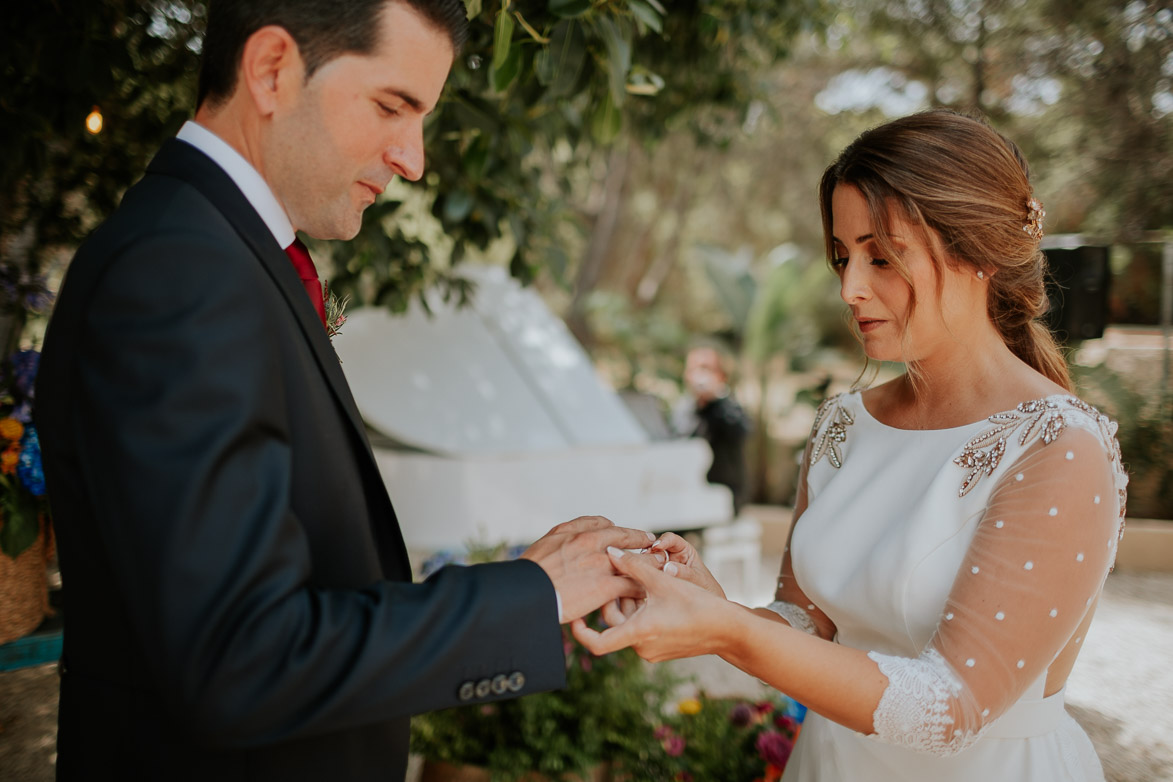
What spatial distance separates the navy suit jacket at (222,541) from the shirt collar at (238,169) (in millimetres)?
39

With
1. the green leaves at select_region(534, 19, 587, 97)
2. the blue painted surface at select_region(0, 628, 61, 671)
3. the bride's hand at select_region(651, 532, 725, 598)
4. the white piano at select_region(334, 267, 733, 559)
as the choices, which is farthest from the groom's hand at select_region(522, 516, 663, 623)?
the white piano at select_region(334, 267, 733, 559)

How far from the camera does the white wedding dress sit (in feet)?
4.81

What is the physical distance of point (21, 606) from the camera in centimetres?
227

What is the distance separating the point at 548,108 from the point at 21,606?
2.14 metres

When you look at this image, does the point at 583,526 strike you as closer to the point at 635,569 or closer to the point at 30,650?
the point at 635,569

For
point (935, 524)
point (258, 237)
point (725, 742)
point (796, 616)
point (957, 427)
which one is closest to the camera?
point (258, 237)

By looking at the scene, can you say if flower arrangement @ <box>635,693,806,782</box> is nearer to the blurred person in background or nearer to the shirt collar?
the shirt collar

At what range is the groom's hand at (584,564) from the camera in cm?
133

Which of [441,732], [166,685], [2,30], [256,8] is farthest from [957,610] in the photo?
[2,30]

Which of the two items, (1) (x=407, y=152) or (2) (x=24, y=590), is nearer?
(1) (x=407, y=152)

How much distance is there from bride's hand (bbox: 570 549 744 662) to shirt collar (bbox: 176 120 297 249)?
0.76 meters

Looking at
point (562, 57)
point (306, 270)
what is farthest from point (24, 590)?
point (562, 57)

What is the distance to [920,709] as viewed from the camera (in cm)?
144

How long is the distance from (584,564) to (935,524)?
2.41ft
